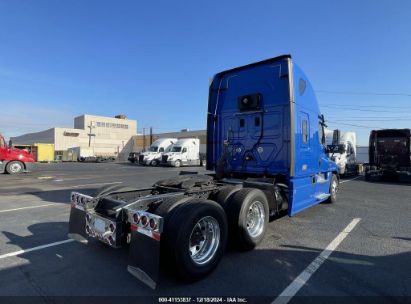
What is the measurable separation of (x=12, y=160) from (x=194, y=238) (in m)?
20.1

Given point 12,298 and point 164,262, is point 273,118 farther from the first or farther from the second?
point 12,298

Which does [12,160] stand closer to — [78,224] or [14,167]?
[14,167]

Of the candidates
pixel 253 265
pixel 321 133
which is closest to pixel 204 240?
pixel 253 265

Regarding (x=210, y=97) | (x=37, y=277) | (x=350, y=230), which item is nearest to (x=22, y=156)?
(x=210, y=97)

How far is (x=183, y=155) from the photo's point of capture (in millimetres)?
30766

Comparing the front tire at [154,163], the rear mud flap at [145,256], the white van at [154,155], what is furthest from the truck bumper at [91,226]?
the front tire at [154,163]

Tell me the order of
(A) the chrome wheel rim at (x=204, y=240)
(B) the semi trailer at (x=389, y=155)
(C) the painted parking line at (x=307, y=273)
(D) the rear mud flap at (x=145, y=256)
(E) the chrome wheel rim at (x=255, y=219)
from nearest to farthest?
1. (D) the rear mud flap at (x=145, y=256)
2. (C) the painted parking line at (x=307, y=273)
3. (A) the chrome wheel rim at (x=204, y=240)
4. (E) the chrome wheel rim at (x=255, y=219)
5. (B) the semi trailer at (x=389, y=155)

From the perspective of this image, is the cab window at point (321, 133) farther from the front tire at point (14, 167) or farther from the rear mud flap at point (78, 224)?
the front tire at point (14, 167)

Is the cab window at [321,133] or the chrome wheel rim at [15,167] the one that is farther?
the chrome wheel rim at [15,167]

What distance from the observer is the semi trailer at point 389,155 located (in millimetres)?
16391

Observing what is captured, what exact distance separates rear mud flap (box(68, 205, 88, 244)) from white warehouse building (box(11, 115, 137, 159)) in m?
69.2

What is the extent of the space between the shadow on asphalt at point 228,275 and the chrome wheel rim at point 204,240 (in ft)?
0.90

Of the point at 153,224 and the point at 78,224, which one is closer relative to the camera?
the point at 153,224

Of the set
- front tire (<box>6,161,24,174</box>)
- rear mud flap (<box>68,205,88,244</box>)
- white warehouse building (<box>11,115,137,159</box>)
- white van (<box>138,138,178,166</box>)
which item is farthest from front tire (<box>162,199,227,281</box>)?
white warehouse building (<box>11,115,137,159</box>)
